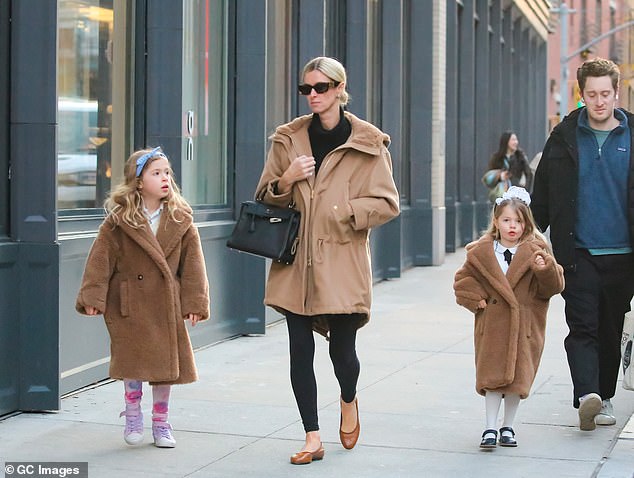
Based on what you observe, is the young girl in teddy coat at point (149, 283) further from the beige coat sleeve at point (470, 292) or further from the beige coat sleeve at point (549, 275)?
the beige coat sleeve at point (549, 275)

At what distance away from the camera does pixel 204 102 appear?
443 inches

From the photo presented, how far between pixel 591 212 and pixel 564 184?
21cm

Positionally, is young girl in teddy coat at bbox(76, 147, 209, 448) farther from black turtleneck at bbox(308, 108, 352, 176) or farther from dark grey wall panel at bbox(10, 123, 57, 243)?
dark grey wall panel at bbox(10, 123, 57, 243)

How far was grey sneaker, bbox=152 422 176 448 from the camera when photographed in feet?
22.5

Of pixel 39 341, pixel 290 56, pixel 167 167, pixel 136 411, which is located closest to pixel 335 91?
pixel 167 167

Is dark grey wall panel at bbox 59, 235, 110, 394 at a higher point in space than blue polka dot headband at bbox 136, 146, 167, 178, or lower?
lower

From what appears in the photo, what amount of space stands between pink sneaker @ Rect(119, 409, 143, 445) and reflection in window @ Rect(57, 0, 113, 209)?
209 centimetres

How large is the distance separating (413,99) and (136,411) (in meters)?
13.2

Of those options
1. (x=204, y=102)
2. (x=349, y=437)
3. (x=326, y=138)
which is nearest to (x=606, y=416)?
(x=349, y=437)

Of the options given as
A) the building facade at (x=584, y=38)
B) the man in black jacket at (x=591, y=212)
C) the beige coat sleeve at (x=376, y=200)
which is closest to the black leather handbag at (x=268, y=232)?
the beige coat sleeve at (x=376, y=200)

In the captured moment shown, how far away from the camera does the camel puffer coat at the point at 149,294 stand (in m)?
6.74

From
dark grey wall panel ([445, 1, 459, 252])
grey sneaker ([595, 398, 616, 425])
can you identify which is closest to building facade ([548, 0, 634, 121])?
dark grey wall panel ([445, 1, 459, 252])

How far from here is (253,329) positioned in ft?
37.8

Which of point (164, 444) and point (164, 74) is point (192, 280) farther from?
point (164, 74)
